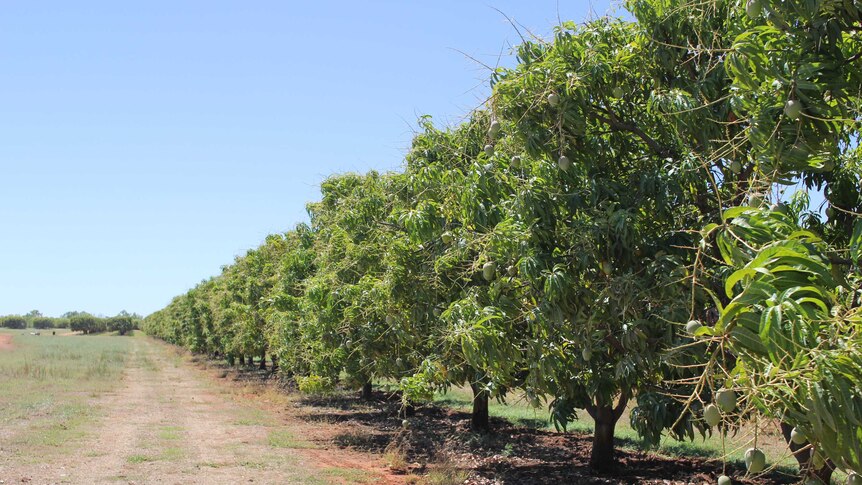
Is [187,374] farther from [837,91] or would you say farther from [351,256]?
[837,91]

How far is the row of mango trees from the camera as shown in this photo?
2.58m

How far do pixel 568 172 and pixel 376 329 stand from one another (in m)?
7.03

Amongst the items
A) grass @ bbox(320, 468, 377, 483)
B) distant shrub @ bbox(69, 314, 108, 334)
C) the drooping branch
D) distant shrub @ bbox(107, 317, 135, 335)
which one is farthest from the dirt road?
distant shrub @ bbox(69, 314, 108, 334)

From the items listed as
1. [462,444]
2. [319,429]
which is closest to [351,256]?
[462,444]

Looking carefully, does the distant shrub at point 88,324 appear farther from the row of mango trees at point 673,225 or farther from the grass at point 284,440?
the row of mango trees at point 673,225

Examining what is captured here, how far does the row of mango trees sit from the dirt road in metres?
3.75

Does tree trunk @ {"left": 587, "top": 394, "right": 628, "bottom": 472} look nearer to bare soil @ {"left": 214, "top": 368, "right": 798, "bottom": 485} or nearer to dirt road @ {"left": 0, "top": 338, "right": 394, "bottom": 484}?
bare soil @ {"left": 214, "top": 368, "right": 798, "bottom": 485}

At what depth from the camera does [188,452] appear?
44.1ft

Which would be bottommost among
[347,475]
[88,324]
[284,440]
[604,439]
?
[284,440]

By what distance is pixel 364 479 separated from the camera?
1151 centimetres

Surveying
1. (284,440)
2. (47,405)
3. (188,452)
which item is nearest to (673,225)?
(188,452)

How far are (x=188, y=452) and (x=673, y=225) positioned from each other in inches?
418

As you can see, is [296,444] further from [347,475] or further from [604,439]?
[604,439]

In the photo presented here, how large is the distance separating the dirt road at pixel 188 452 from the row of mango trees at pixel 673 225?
12.3ft
